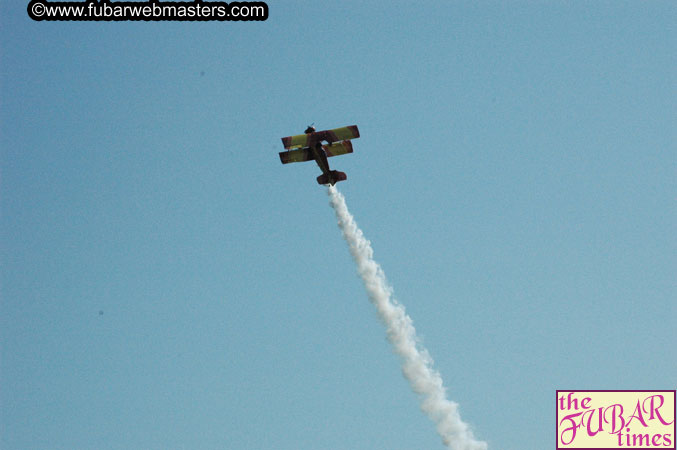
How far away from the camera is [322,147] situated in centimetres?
8494

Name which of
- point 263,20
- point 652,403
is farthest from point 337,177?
point 652,403

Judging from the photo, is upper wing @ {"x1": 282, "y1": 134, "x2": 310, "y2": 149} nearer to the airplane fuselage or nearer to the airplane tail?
the airplane fuselage

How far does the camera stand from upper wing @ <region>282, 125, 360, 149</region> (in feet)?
277

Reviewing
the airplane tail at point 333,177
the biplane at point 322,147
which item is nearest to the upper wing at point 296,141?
the biplane at point 322,147

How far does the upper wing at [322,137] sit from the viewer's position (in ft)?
277

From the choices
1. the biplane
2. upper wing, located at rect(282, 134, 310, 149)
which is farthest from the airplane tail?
upper wing, located at rect(282, 134, 310, 149)

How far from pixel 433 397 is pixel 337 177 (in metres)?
19.3

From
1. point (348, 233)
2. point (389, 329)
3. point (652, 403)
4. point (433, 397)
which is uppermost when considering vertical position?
point (348, 233)

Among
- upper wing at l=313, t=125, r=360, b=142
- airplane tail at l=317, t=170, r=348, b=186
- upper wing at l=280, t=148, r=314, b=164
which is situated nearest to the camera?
upper wing at l=313, t=125, r=360, b=142

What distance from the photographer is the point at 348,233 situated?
92.2 meters

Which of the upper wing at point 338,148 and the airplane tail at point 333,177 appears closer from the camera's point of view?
the upper wing at point 338,148

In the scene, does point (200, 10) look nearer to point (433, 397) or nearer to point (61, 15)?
point (61, 15)

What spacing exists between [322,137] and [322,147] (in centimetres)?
77

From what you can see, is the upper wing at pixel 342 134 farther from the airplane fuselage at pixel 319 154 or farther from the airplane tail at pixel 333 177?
the airplane tail at pixel 333 177
